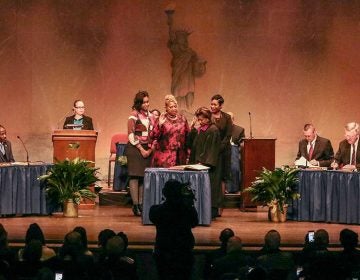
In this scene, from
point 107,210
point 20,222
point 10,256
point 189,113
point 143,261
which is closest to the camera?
point 10,256

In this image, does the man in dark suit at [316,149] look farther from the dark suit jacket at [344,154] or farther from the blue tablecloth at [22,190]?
the blue tablecloth at [22,190]

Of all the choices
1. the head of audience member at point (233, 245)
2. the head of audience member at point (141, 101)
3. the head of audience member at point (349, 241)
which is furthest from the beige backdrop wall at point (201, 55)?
the head of audience member at point (233, 245)

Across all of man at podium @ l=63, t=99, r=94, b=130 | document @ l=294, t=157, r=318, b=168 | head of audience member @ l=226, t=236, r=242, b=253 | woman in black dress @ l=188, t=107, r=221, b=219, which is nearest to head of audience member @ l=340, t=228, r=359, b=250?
head of audience member @ l=226, t=236, r=242, b=253

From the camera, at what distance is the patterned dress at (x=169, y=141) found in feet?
48.3

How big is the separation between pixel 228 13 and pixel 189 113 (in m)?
2.00

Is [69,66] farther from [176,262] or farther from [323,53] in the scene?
[176,262]

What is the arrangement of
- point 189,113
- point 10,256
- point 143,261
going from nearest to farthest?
point 10,256 → point 143,261 → point 189,113

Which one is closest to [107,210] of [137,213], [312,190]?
[137,213]

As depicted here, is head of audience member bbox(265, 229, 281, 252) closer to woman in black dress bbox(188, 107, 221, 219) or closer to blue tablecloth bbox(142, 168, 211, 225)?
blue tablecloth bbox(142, 168, 211, 225)

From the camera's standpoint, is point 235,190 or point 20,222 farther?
point 235,190

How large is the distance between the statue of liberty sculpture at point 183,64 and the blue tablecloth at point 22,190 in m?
5.70

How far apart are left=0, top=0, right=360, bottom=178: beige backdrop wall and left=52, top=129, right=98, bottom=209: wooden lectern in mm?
4621

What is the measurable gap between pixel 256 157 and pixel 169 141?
6.06 feet

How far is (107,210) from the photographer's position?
16203mm
